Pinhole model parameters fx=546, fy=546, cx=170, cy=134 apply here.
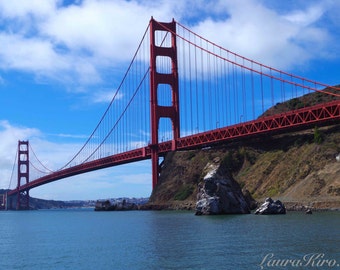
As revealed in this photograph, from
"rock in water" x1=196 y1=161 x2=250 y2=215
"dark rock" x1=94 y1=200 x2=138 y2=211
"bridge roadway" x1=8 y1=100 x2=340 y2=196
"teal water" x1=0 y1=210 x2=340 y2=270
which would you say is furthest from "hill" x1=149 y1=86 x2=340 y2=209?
"teal water" x1=0 y1=210 x2=340 y2=270

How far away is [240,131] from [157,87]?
2200 centimetres

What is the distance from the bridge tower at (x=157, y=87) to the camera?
329 feet

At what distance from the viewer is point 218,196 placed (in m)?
61.6

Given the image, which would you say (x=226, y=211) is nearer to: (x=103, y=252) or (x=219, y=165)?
(x=219, y=165)

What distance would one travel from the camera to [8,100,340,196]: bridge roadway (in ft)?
243

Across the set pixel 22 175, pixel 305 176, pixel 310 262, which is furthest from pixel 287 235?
pixel 22 175

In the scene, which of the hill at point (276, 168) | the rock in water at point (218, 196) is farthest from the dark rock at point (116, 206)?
the rock in water at point (218, 196)

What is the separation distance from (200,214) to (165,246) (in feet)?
103

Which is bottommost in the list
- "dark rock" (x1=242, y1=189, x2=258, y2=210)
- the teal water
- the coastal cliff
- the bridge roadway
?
the teal water

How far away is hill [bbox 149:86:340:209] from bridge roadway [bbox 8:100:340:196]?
2626 mm

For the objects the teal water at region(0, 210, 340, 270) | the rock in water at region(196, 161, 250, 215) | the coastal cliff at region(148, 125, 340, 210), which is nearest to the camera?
the teal water at region(0, 210, 340, 270)

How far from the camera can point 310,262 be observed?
24.1m

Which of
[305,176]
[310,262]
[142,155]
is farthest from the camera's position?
[142,155]

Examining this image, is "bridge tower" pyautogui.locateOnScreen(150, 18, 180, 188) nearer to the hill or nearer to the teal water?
the hill
